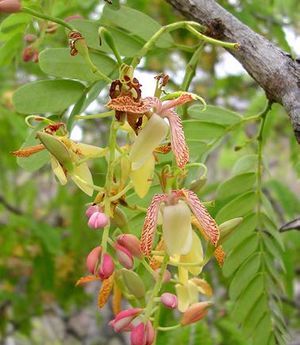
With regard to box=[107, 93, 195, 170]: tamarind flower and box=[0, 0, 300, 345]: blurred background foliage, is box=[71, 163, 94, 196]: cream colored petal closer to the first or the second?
box=[107, 93, 195, 170]: tamarind flower

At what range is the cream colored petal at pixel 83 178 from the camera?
65 cm

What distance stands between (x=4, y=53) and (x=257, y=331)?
48cm

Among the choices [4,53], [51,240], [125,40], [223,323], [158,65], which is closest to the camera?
[125,40]

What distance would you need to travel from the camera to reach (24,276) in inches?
97.3

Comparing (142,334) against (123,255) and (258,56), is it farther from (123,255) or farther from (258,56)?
(258,56)

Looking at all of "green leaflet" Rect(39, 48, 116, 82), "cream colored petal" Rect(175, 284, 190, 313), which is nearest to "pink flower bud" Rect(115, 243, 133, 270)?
"cream colored petal" Rect(175, 284, 190, 313)

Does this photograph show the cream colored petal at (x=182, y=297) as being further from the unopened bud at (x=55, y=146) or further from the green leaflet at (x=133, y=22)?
the green leaflet at (x=133, y=22)

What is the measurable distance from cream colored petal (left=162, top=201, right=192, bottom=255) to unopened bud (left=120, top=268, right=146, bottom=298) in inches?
4.0

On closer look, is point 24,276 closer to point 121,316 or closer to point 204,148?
point 204,148

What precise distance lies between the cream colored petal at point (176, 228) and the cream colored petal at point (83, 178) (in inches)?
3.5

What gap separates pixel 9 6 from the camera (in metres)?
0.66

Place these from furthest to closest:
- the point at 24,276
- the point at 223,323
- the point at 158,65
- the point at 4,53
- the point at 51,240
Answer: the point at 158,65
the point at 24,276
the point at 51,240
the point at 223,323
the point at 4,53

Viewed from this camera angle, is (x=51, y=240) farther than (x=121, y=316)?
Yes

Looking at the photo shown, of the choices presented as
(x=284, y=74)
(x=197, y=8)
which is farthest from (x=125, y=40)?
(x=284, y=74)
